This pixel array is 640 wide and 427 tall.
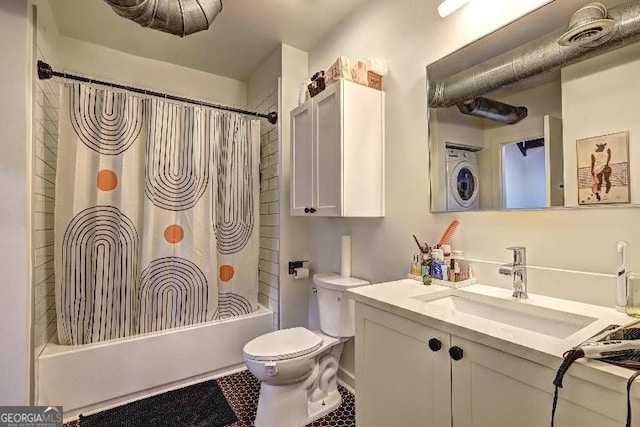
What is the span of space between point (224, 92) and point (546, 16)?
2547 millimetres

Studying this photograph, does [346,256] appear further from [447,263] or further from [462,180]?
[462,180]

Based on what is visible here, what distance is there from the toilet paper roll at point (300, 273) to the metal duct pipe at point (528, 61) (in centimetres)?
146

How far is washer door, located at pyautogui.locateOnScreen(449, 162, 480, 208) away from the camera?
4.55ft

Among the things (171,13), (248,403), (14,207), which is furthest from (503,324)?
(14,207)

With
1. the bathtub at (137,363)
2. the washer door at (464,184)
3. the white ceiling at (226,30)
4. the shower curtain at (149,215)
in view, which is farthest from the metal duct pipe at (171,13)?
the bathtub at (137,363)

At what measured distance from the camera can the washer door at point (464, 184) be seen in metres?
1.39

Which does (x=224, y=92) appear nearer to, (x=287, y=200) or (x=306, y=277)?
(x=287, y=200)

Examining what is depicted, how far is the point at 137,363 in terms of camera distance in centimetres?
198

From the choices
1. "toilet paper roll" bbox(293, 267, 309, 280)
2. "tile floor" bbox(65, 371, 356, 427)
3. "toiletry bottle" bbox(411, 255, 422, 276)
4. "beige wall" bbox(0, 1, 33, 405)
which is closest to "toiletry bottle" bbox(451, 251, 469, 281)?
"toiletry bottle" bbox(411, 255, 422, 276)

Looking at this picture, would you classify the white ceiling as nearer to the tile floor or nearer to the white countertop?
the white countertop

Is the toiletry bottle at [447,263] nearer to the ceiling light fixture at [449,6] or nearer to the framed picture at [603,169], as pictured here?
the framed picture at [603,169]

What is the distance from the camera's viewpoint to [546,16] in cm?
114

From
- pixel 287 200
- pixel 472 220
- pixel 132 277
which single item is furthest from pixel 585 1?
pixel 132 277

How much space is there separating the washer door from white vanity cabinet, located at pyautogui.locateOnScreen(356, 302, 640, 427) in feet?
2.14
